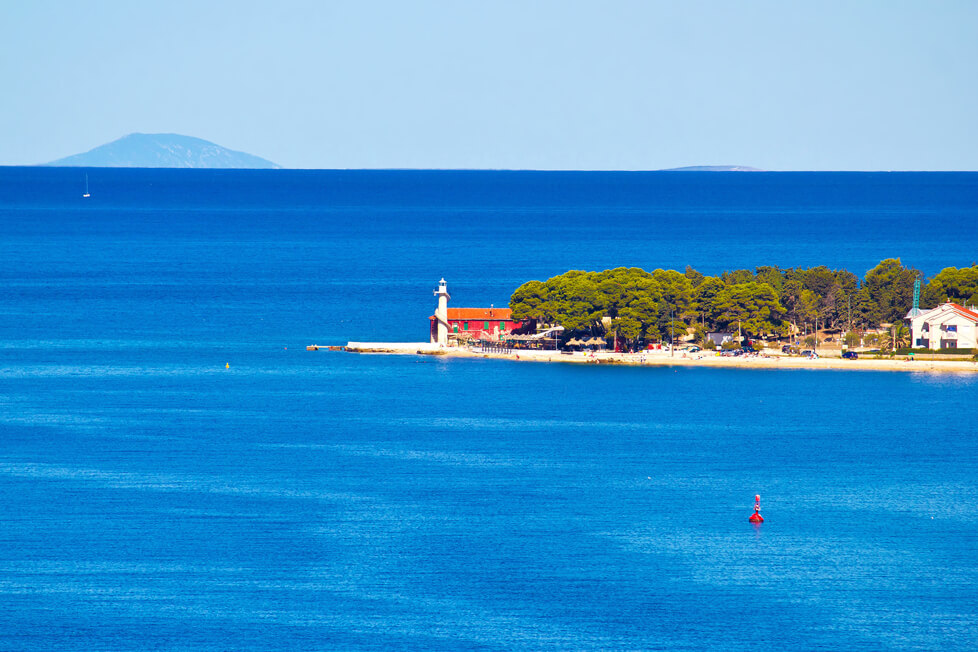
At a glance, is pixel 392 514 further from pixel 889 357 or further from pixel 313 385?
pixel 889 357

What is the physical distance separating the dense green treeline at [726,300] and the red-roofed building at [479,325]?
3.28 metres

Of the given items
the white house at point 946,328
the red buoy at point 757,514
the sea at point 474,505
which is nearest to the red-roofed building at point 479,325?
the sea at point 474,505

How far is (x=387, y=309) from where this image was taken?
15388cm

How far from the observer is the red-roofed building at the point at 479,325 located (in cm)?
12438

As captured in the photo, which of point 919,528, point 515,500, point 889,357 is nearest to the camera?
point 919,528

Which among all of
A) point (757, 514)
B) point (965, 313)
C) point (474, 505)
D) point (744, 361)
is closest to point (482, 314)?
point (744, 361)

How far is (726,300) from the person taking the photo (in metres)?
117

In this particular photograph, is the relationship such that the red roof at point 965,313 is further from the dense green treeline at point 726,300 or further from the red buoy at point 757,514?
the red buoy at point 757,514

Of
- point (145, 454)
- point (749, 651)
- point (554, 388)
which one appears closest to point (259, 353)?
point (554, 388)

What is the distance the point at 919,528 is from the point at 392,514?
25.4m

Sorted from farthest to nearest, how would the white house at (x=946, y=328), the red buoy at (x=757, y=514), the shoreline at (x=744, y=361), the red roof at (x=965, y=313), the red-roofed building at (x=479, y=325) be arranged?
1. the red-roofed building at (x=479, y=325)
2. the white house at (x=946, y=328)
3. the red roof at (x=965, y=313)
4. the shoreline at (x=744, y=361)
5. the red buoy at (x=757, y=514)

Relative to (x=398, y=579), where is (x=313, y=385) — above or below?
above

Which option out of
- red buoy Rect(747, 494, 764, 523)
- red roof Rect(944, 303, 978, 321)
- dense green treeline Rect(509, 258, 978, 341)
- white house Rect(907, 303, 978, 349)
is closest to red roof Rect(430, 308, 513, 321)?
dense green treeline Rect(509, 258, 978, 341)

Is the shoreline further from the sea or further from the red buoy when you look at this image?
the red buoy
